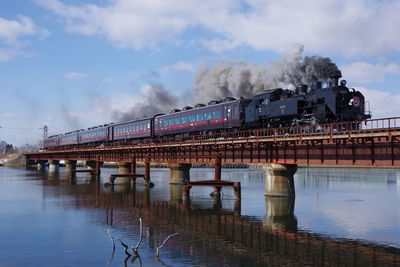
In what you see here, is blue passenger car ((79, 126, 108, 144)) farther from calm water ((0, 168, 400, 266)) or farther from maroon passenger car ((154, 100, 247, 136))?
calm water ((0, 168, 400, 266))

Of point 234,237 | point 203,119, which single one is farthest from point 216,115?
point 234,237

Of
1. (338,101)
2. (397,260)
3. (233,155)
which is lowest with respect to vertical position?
(397,260)

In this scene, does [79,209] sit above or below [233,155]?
below

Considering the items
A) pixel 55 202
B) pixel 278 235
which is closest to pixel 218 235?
pixel 278 235

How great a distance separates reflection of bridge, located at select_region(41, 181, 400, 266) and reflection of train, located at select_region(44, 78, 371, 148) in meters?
8.99

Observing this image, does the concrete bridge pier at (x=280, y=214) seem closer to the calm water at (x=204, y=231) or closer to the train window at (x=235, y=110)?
the calm water at (x=204, y=231)

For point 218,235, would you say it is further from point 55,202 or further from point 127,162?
point 127,162

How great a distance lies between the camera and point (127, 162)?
235 ft

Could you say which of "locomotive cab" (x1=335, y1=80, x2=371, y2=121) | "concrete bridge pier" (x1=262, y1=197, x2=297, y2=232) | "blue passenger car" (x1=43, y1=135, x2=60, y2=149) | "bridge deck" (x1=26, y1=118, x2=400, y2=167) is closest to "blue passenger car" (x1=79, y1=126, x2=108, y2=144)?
"blue passenger car" (x1=43, y1=135, x2=60, y2=149)

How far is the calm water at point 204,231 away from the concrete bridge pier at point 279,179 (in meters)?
1.23

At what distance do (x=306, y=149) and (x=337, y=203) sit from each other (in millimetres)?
9415

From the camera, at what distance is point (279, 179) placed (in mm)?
42469

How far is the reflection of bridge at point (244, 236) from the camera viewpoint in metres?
21.4

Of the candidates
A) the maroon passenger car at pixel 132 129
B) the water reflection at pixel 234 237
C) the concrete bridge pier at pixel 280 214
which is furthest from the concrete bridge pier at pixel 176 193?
the maroon passenger car at pixel 132 129
